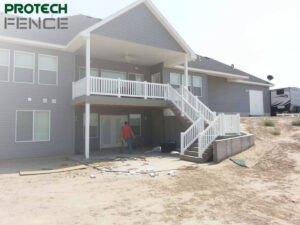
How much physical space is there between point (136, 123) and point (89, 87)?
6.22 meters

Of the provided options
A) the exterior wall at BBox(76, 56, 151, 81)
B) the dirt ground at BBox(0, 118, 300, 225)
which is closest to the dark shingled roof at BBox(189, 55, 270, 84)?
the exterior wall at BBox(76, 56, 151, 81)

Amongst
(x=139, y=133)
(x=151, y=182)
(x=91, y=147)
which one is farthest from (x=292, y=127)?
(x=91, y=147)

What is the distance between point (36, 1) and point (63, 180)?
→ 991 cm

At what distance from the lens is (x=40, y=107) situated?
1255 centimetres

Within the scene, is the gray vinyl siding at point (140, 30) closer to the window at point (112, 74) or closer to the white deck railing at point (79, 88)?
the white deck railing at point (79, 88)

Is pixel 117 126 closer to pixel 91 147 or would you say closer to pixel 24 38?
pixel 91 147

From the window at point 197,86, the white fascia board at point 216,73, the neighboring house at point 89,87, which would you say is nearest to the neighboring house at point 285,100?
the white fascia board at point 216,73

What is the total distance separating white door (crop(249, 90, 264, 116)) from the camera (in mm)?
23594

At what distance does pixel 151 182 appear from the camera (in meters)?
7.17

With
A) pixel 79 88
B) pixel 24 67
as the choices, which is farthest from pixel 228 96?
pixel 24 67

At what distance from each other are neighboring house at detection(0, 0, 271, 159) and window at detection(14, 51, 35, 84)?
47 millimetres

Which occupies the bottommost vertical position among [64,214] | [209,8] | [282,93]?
[64,214]

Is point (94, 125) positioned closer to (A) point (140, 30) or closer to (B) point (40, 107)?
(B) point (40, 107)

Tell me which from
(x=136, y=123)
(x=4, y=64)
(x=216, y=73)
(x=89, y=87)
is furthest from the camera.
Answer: (x=216, y=73)
